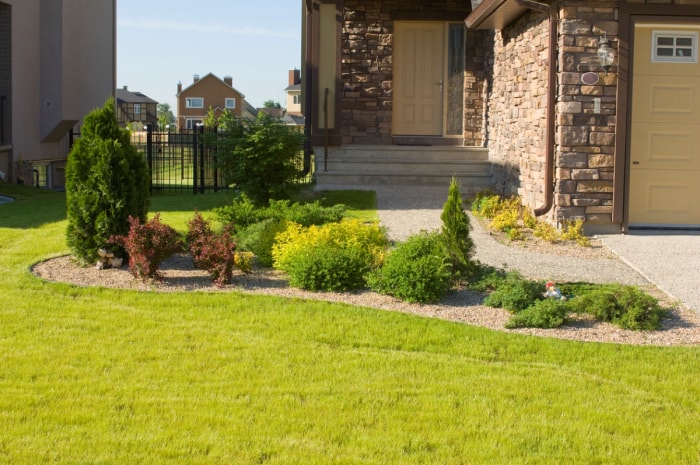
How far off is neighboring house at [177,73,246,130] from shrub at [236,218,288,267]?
6792 centimetres

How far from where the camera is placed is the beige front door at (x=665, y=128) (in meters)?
11.7

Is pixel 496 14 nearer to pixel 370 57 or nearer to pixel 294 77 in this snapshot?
pixel 370 57

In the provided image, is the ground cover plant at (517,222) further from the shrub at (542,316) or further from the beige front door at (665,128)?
the shrub at (542,316)

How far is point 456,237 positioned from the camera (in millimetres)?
8273

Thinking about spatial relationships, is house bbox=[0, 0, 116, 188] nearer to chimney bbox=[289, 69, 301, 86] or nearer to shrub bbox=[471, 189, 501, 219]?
shrub bbox=[471, 189, 501, 219]

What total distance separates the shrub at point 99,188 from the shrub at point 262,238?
1.27 meters

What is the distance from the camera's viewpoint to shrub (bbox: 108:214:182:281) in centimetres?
812

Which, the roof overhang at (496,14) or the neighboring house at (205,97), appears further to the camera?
the neighboring house at (205,97)

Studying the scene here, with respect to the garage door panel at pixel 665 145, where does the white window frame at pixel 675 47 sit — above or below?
above

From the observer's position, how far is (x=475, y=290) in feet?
26.9

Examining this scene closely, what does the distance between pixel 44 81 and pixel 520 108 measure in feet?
38.1

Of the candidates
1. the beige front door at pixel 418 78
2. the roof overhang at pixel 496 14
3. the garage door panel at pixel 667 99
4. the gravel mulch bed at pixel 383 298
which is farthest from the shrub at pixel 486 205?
the gravel mulch bed at pixel 383 298

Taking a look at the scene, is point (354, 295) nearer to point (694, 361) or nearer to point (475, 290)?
point (475, 290)

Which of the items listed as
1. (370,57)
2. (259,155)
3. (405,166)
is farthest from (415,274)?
(370,57)
